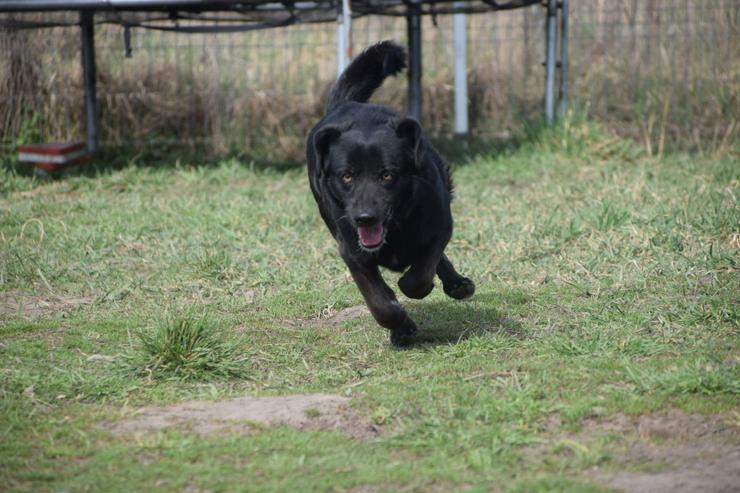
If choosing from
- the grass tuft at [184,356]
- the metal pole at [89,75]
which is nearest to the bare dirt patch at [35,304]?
the grass tuft at [184,356]

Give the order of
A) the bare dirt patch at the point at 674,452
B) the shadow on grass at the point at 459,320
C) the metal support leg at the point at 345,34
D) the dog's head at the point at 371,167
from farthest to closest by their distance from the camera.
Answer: the metal support leg at the point at 345,34 → the shadow on grass at the point at 459,320 → the dog's head at the point at 371,167 → the bare dirt patch at the point at 674,452

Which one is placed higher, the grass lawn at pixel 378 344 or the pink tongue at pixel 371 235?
the pink tongue at pixel 371 235

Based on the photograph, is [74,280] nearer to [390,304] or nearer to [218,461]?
[390,304]

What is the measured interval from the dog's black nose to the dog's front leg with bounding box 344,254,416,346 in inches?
12.9

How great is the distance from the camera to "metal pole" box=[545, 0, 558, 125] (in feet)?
30.2

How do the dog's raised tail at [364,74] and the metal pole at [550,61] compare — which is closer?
the dog's raised tail at [364,74]

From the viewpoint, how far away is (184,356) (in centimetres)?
399

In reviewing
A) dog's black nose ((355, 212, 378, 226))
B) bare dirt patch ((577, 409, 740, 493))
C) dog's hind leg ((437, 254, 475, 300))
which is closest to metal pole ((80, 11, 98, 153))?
dog's hind leg ((437, 254, 475, 300))

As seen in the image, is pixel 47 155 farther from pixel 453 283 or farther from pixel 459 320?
pixel 459 320

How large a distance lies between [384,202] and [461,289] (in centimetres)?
93

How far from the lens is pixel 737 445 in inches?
122

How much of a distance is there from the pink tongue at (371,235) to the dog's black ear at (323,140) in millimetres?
402

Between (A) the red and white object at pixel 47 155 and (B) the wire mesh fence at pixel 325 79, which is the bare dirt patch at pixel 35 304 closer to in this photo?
(A) the red and white object at pixel 47 155

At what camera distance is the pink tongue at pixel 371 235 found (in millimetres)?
4130
